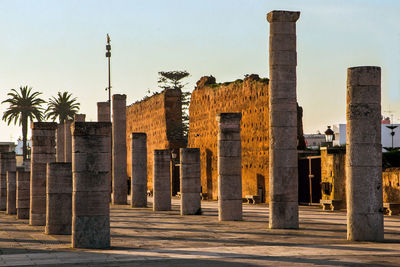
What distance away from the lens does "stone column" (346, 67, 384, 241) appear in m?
13.8

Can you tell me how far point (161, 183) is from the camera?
82.4 ft

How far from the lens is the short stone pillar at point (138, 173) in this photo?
28000 mm

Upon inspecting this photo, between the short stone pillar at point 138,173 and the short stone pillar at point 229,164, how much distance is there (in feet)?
28.2

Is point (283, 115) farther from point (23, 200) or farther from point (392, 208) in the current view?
point (23, 200)

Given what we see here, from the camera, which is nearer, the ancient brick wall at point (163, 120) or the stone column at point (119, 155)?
the stone column at point (119, 155)

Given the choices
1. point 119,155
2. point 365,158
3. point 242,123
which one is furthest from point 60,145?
point 365,158

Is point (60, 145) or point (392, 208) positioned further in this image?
point (60, 145)

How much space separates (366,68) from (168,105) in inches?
1024

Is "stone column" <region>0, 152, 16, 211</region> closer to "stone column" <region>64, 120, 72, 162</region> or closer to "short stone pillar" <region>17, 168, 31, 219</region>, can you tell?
"short stone pillar" <region>17, 168, 31, 219</region>

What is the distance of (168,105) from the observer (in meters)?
39.5

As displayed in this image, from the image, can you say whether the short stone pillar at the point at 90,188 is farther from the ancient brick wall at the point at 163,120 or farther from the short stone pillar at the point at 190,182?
the ancient brick wall at the point at 163,120

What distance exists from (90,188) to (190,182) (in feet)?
30.3

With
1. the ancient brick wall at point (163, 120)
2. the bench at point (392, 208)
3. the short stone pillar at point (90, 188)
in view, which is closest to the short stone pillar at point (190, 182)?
the bench at point (392, 208)

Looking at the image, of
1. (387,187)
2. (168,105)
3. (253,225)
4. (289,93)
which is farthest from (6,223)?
(168,105)
